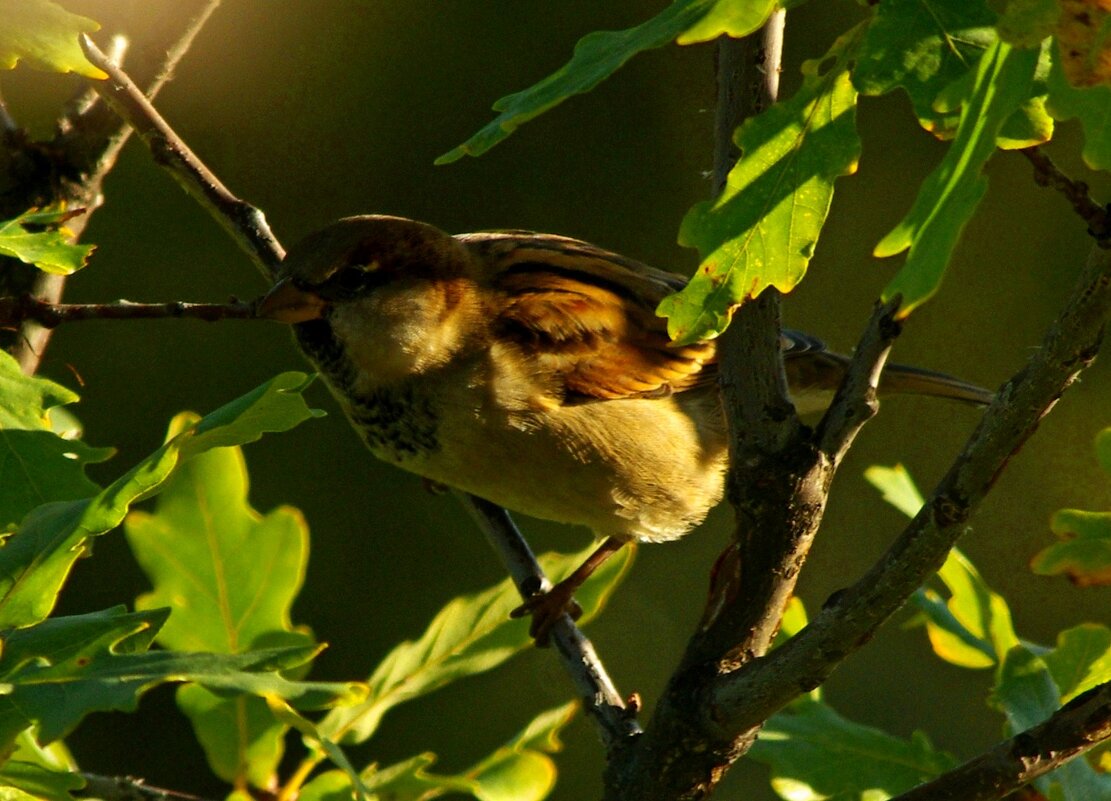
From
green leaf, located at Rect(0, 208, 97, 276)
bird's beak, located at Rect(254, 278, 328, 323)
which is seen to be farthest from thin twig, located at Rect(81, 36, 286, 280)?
green leaf, located at Rect(0, 208, 97, 276)

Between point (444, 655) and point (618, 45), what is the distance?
2.95 ft

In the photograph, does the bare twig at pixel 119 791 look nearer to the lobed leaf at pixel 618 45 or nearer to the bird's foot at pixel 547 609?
the bird's foot at pixel 547 609

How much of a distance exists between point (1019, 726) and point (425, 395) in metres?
1.12

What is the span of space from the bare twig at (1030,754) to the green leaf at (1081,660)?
0.29m

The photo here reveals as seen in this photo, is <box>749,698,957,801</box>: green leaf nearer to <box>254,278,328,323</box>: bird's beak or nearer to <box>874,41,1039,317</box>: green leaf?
<box>874,41,1039,317</box>: green leaf

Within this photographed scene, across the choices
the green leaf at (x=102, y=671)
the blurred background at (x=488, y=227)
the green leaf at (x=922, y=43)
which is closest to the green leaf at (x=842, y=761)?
the green leaf at (x=102, y=671)

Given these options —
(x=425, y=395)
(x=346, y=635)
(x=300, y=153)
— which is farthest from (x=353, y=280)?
(x=300, y=153)

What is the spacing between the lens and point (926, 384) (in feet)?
8.77

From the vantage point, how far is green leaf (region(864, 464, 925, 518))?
177 cm

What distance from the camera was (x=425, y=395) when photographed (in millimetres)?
2291

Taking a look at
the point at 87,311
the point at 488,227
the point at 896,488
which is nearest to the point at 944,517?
the point at 896,488

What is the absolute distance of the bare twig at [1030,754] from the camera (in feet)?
4.04

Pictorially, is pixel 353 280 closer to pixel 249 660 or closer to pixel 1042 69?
pixel 249 660

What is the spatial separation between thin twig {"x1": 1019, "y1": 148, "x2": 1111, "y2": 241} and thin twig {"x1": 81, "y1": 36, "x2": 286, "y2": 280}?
104 centimetres
